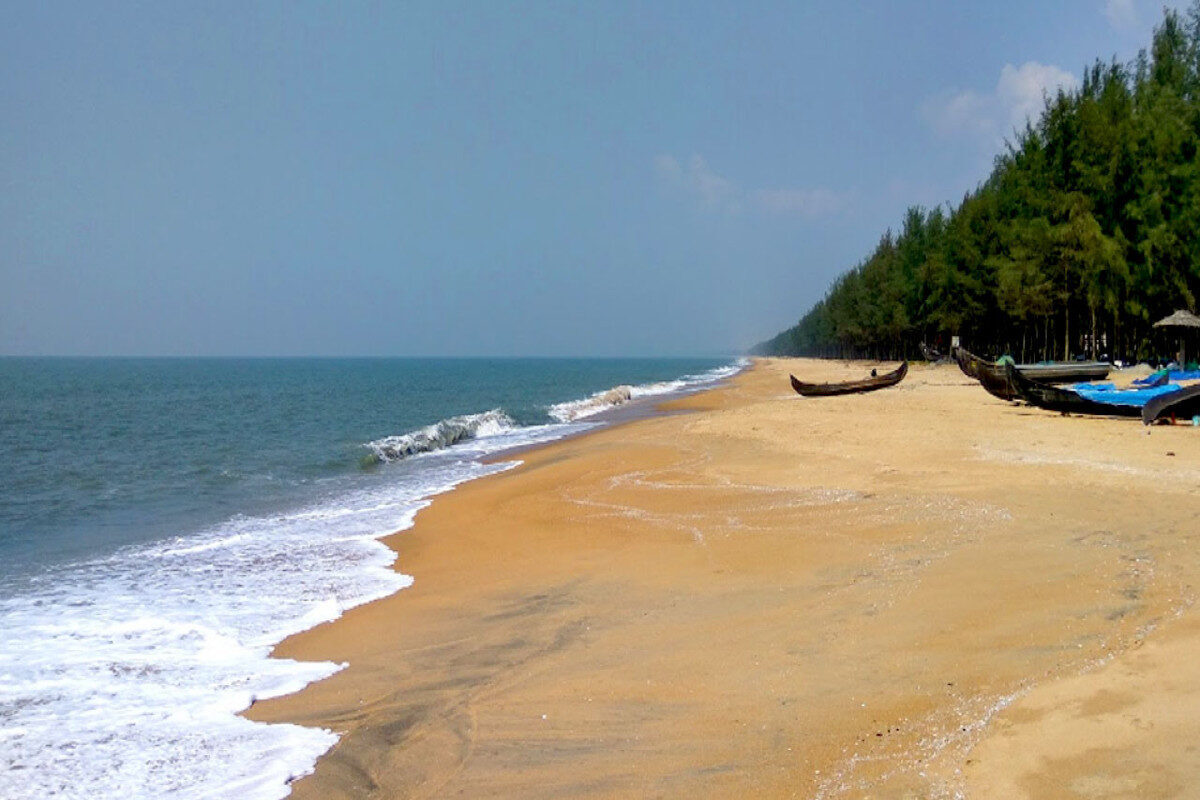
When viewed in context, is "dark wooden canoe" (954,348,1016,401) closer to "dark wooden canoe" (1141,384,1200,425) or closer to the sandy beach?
"dark wooden canoe" (1141,384,1200,425)

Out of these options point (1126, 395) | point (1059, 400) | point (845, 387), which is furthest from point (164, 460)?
point (845, 387)

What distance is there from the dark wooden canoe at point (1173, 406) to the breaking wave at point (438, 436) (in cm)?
1901

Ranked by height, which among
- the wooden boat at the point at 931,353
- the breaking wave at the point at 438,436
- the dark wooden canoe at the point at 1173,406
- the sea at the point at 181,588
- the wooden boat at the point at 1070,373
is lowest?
the sea at the point at 181,588

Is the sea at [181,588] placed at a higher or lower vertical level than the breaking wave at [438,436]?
lower

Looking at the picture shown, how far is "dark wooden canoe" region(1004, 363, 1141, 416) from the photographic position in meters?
20.1

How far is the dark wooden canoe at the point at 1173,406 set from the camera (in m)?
18.0

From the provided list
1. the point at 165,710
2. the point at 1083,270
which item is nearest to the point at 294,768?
the point at 165,710

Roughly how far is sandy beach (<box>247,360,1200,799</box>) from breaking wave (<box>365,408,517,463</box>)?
508 inches

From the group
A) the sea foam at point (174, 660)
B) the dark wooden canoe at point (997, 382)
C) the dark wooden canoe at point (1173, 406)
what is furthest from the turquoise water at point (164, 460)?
the dark wooden canoe at point (997, 382)

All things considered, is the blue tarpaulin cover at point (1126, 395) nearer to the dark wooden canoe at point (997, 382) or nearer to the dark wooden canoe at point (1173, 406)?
the dark wooden canoe at point (1173, 406)

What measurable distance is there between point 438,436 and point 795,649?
79.9 ft

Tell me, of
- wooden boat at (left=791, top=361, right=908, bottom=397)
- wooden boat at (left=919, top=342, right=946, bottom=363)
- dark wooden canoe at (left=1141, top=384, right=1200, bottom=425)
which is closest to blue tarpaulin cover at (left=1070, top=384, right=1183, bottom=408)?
dark wooden canoe at (left=1141, top=384, right=1200, bottom=425)

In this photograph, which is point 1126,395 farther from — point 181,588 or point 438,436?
point 438,436

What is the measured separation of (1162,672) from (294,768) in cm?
506
